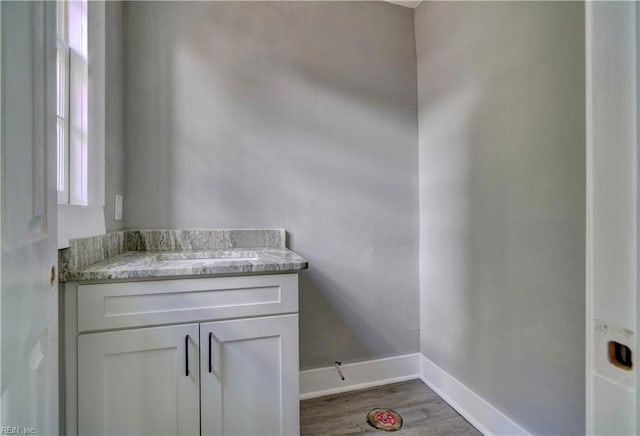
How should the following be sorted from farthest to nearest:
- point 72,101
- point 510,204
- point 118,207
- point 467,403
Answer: point 467,403 → point 118,207 → point 510,204 → point 72,101

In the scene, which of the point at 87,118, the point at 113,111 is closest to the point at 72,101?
the point at 87,118

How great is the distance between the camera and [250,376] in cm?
123

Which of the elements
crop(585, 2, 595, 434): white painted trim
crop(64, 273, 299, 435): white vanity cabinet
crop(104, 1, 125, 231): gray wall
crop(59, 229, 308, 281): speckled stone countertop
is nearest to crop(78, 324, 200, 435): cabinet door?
crop(64, 273, 299, 435): white vanity cabinet

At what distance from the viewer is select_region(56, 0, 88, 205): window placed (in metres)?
1.18

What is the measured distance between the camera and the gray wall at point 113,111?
4.53ft

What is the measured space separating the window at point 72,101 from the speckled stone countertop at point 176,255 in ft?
0.79

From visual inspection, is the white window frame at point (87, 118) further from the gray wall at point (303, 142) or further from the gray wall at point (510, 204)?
the gray wall at point (510, 204)

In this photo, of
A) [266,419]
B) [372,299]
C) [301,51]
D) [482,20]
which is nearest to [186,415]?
[266,419]

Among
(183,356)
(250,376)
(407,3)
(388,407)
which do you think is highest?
(407,3)

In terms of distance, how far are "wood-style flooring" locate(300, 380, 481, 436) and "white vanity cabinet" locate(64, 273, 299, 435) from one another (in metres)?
0.42

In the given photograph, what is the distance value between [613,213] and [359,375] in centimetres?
190

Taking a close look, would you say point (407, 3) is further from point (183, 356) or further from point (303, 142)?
point (183, 356)

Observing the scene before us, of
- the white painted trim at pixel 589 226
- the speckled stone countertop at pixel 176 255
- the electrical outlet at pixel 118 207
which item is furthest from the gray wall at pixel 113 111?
the white painted trim at pixel 589 226

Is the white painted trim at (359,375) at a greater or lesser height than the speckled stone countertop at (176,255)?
lesser
